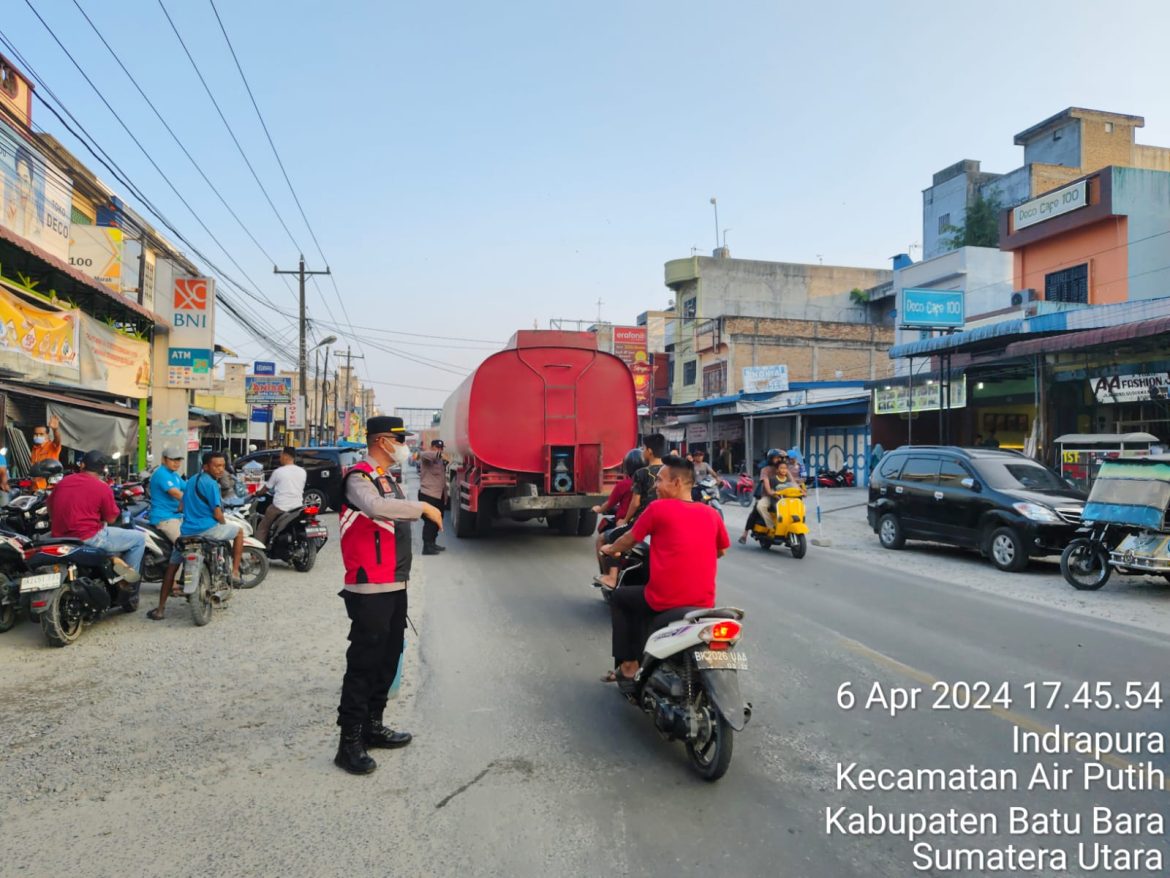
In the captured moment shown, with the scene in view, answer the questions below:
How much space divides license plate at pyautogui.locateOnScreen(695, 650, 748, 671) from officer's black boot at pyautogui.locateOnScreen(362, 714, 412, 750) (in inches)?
69.6

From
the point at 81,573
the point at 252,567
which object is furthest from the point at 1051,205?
the point at 81,573

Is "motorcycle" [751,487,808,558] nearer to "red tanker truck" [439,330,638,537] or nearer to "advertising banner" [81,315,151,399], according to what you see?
"red tanker truck" [439,330,638,537]

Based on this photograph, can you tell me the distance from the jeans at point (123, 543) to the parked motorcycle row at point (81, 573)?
0.51 feet

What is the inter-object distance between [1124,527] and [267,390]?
108ft

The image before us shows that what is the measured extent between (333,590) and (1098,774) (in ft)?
25.8

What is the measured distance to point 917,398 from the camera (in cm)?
2300

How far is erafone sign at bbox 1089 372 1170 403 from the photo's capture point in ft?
48.5

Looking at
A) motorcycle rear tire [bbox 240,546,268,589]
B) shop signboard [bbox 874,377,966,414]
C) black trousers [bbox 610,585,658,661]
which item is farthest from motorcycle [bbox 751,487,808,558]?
shop signboard [bbox 874,377,966,414]

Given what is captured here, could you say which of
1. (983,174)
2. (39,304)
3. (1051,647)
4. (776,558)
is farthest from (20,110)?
(983,174)

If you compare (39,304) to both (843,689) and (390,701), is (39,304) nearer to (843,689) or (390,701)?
(390,701)

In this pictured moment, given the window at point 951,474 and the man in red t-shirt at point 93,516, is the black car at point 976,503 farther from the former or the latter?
the man in red t-shirt at point 93,516

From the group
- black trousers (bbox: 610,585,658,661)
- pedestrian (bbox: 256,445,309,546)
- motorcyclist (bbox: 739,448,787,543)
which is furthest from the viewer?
motorcyclist (bbox: 739,448,787,543)

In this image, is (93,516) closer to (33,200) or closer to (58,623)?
(58,623)

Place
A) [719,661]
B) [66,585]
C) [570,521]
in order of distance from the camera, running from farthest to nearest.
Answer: [570,521] < [66,585] < [719,661]
